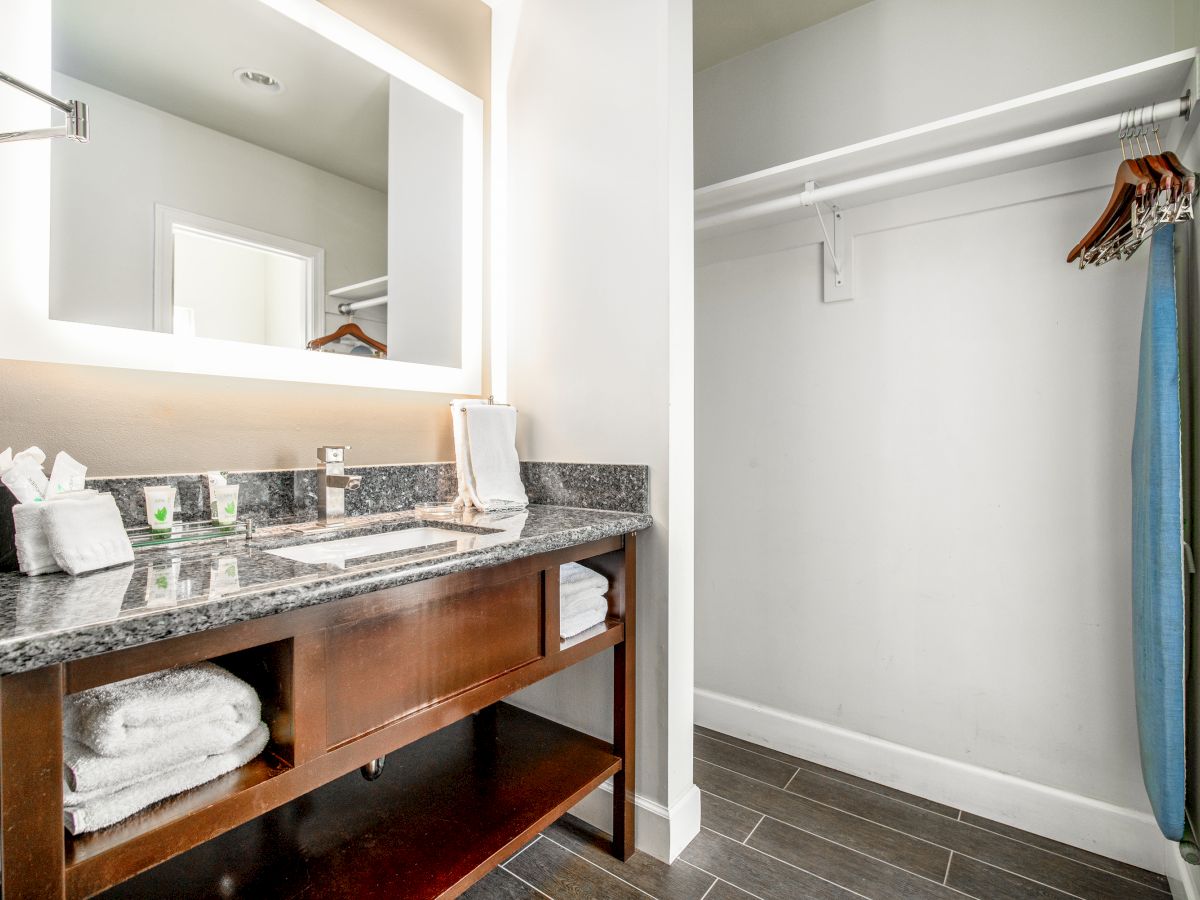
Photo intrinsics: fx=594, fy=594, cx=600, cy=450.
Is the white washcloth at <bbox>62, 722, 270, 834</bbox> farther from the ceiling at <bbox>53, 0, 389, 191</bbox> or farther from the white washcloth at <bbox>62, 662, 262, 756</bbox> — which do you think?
the ceiling at <bbox>53, 0, 389, 191</bbox>

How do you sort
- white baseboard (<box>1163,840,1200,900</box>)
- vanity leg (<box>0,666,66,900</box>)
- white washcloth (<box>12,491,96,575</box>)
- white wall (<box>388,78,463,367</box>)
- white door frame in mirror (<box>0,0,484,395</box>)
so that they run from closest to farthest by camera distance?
1. vanity leg (<box>0,666,66,900</box>)
2. white washcloth (<box>12,491,96,575</box>)
3. white door frame in mirror (<box>0,0,484,395</box>)
4. white baseboard (<box>1163,840,1200,900</box>)
5. white wall (<box>388,78,463,367</box>)

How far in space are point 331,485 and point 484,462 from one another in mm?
407

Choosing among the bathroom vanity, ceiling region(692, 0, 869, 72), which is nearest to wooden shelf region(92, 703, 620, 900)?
the bathroom vanity

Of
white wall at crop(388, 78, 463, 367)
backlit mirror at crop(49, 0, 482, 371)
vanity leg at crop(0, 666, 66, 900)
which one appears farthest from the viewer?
white wall at crop(388, 78, 463, 367)

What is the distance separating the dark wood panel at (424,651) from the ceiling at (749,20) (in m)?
2.00

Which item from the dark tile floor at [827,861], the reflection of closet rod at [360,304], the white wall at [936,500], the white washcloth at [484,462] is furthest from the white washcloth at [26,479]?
the white wall at [936,500]

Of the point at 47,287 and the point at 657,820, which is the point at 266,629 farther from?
the point at 657,820

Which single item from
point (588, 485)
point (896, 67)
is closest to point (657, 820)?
point (588, 485)

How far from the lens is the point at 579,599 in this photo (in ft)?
4.66

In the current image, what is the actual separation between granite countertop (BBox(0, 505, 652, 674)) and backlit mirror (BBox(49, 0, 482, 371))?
0.55m

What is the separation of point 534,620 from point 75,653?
0.78 m

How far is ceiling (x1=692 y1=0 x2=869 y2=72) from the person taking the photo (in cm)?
198

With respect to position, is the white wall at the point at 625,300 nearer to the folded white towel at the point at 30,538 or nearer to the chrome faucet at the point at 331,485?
the chrome faucet at the point at 331,485

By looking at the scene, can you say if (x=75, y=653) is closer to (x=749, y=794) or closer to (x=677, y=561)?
(x=677, y=561)
